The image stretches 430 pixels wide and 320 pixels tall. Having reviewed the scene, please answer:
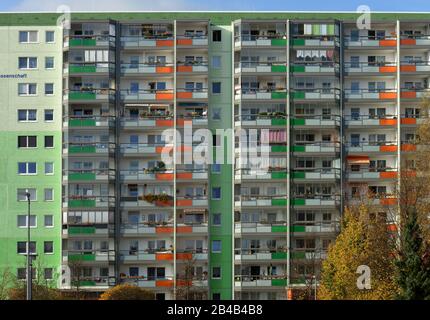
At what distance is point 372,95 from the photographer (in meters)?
35.7

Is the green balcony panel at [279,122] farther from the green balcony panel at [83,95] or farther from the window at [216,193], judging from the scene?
the green balcony panel at [83,95]

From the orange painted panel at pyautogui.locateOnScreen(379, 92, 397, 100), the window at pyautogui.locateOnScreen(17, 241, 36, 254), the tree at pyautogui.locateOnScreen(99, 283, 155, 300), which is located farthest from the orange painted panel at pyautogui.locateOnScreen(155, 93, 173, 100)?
the tree at pyautogui.locateOnScreen(99, 283, 155, 300)

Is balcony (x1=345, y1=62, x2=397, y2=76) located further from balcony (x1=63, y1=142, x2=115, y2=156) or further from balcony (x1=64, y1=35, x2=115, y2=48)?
balcony (x1=63, y1=142, x2=115, y2=156)

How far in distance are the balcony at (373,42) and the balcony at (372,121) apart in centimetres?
280

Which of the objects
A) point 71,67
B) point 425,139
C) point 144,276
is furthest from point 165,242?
point 425,139

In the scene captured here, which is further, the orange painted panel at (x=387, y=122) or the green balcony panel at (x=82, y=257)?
the orange painted panel at (x=387, y=122)

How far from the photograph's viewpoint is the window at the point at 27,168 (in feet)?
115

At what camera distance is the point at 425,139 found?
30062 mm

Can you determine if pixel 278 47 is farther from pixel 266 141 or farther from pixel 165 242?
pixel 165 242

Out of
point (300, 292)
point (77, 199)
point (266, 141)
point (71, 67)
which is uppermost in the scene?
point (71, 67)

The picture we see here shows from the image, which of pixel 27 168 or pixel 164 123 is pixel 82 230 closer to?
pixel 27 168

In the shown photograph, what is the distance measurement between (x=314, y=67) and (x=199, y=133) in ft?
17.2

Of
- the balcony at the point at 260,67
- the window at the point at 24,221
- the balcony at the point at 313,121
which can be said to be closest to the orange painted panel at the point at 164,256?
the window at the point at 24,221
